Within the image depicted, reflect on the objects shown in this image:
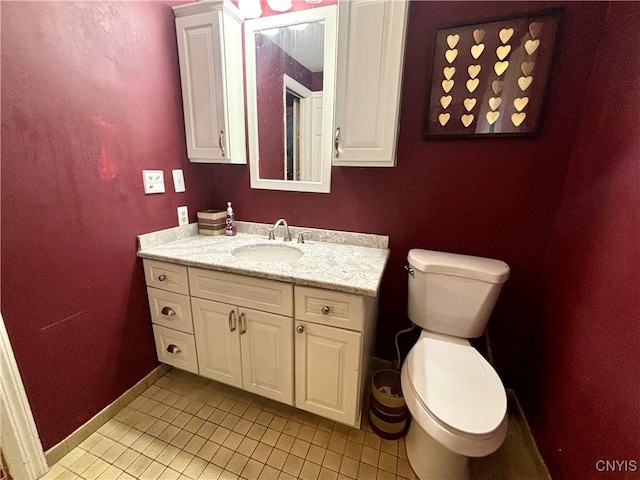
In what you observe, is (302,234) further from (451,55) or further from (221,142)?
(451,55)

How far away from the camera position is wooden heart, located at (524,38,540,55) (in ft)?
3.69

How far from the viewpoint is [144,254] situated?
1387mm

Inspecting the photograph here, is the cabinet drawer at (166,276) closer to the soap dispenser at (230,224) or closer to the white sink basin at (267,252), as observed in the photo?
the white sink basin at (267,252)

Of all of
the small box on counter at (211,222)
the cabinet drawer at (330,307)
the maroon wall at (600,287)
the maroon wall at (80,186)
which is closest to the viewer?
the maroon wall at (600,287)

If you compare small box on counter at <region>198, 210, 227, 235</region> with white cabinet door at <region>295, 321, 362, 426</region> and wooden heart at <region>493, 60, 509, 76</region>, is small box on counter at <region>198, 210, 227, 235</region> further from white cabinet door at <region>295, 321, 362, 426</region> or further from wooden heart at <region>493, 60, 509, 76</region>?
wooden heart at <region>493, 60, 509, 76</region>

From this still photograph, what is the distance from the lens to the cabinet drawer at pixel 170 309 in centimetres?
140

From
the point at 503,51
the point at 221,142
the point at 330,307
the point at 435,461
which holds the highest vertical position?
the point at 503,51

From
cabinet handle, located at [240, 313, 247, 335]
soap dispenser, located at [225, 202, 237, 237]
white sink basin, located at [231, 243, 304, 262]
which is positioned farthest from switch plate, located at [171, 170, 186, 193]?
cabinet handle, located at [240, 313, 247, 335]

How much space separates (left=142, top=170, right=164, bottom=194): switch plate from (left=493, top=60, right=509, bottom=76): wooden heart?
169 centimetres

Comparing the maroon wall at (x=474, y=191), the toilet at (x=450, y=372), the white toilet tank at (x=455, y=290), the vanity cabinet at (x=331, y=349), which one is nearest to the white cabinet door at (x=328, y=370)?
the vanity cabinet at (x=331, y=349)

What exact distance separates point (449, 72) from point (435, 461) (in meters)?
1.67

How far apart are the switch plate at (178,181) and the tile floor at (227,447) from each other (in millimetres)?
1173

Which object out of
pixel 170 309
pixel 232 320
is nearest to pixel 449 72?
pixel 232 320

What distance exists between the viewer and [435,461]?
3.64 ft
